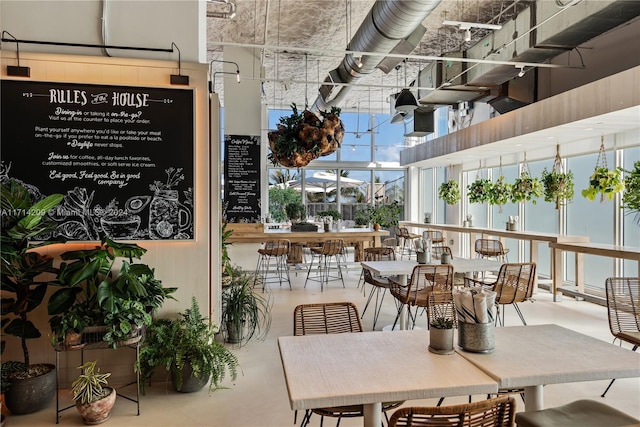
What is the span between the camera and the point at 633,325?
3373mm

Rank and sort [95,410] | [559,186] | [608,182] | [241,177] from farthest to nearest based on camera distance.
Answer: [241,177] → [559,186] → [608,182] → [95,410]

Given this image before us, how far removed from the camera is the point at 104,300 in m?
2.72

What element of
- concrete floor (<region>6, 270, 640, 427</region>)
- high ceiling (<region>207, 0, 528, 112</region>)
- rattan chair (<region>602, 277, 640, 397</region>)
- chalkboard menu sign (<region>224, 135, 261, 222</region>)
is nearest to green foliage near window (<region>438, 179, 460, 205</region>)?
high ceiling (<region>207, 0, 528, 112</region>)

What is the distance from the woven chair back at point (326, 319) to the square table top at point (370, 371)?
401 mm

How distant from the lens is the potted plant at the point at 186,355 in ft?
9.99

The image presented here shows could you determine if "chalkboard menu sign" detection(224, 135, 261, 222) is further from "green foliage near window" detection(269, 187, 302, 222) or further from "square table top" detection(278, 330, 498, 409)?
"square table top" detection(278, 330, 498, 409)

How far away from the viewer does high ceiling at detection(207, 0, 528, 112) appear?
6266 mm

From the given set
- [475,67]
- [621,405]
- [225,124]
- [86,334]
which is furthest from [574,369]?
[225,124]

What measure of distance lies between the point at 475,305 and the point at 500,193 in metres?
7.03

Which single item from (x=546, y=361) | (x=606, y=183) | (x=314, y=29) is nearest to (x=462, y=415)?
(x=546, y=361)

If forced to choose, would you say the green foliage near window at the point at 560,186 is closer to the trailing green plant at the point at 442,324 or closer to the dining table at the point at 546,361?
the dining table at the point at 546,361

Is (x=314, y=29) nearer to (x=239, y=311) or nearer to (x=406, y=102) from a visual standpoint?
(x=406, y=102)

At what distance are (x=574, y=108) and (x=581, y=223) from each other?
2.79m

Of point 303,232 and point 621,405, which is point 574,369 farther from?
point 303,232
